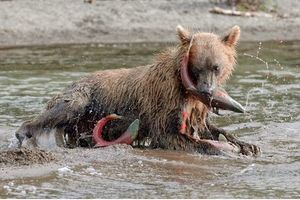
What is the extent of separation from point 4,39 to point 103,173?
11.5m

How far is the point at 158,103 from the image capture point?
962 centimetres

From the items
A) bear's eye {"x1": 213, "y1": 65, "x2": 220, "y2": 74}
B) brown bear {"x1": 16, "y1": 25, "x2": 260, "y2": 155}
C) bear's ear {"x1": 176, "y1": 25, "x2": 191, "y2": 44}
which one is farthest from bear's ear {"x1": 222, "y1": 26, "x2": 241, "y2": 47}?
bear's eye {"x1": 213, "y1": 65, "x2": 220, "y2": 74}

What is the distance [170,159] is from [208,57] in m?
1.10

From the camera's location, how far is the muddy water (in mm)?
7445

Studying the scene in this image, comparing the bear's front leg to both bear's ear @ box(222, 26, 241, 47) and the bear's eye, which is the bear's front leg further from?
bear's ear @ box(222, 26, 241, 47)

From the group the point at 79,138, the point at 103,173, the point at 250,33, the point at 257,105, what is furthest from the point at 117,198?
the point at 250,33

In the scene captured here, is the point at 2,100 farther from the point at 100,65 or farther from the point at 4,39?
the point at 4,39

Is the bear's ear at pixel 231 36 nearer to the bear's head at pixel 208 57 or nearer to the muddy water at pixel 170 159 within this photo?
the bear's head at pixel 208 57

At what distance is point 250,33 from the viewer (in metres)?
20.4

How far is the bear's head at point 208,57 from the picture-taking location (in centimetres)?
919

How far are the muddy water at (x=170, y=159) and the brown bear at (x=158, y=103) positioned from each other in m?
0.29

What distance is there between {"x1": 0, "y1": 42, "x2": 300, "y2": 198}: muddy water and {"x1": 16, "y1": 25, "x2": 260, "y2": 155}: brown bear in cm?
29

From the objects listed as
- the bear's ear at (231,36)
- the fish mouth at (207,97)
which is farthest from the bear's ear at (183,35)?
the bear's ear at (231,36)

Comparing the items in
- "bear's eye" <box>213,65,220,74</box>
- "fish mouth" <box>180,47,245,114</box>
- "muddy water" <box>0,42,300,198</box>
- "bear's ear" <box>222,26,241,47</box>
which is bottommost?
"muddy water" <box>0,42,300,198</box>
